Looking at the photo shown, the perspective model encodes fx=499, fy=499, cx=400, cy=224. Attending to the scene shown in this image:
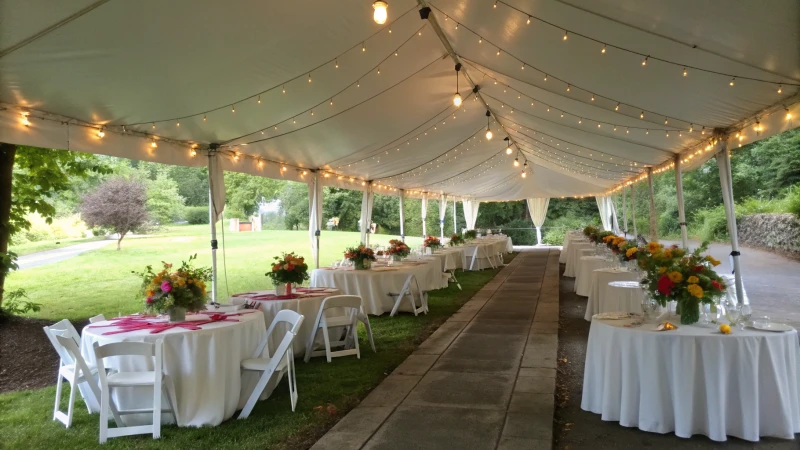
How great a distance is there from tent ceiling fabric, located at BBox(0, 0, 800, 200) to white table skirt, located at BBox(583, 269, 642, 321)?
2.13 m

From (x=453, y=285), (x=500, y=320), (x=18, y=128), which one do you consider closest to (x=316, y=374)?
(x=500, y=320)

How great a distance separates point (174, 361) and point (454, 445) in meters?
1.97

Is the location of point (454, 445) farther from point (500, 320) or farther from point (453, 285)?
point (453, 285)

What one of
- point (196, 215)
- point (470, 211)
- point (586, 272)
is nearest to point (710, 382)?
point (586, 272)

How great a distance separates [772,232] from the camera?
16.9 metres

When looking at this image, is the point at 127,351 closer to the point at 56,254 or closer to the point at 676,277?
the point at 676,277

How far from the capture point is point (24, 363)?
5.63m

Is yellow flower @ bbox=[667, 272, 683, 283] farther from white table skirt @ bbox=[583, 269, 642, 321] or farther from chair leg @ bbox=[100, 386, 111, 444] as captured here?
chair leg @ bbox=[100, 386, 111, 444]

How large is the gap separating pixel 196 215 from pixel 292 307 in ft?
73.6

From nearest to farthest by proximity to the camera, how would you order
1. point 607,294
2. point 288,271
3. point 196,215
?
1. point 288,271
2. point 607,294
3. point 196,215

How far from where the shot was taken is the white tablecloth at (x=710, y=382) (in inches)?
114

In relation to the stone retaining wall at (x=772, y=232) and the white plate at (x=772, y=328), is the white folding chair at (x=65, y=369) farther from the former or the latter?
the stone retaining wall at (x=772, y=232)

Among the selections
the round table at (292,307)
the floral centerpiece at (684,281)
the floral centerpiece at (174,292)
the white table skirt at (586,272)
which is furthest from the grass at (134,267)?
the floral centerpiece at (684,281)

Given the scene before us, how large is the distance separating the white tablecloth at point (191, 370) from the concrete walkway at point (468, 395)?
2.83 ft
